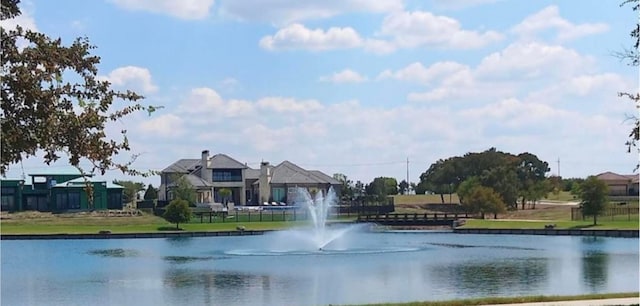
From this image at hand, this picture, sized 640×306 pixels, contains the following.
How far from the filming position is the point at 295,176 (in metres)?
97.7

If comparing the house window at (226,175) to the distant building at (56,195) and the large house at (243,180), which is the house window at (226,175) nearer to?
the large house at (243,180)

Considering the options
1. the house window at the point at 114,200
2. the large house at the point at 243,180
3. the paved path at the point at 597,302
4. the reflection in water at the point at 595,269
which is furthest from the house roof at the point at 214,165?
the paved path at the point at 597,302

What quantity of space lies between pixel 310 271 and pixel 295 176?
64.5 meters

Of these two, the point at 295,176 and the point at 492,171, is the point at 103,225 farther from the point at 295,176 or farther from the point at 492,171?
the point at 492,171

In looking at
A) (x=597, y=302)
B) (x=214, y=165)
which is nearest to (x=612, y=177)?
(x=214, y=165)

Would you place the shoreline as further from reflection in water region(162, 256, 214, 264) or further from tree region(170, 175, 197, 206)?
tree region(170, 175, 197, 206)

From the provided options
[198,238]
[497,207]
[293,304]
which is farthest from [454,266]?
[497,207]

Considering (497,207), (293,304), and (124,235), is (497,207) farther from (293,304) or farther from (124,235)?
(293,304)

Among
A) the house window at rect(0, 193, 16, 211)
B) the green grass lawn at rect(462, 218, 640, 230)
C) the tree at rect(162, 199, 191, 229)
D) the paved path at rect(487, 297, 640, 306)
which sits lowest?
the green grass lawn at rect(462, 218, 640, 230)

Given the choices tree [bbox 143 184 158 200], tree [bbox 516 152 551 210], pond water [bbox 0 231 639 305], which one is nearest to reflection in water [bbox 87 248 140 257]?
pond water [bbox 0 231 639 305]

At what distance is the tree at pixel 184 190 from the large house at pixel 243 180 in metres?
4.25

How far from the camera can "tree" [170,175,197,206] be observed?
280ft

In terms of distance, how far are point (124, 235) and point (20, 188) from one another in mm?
20862

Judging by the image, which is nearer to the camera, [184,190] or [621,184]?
[184,190]
